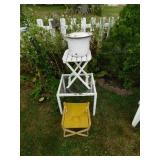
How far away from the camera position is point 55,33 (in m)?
3.93

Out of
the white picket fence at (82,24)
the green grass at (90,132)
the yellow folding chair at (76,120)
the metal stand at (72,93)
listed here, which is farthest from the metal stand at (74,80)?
the white picket fence at (82,24)

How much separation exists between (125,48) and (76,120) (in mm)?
1462

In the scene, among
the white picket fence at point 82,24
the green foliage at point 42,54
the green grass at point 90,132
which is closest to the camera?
the green grass at point 90,132

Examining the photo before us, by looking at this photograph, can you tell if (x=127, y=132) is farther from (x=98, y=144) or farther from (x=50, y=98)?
(x=50, y=98)

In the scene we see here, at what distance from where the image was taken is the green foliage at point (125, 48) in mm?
3355

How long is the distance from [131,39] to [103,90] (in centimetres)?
101

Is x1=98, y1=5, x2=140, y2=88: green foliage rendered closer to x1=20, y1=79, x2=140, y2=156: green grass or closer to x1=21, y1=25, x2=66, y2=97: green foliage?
x1=20, y1=79, x2=140, y2=156: green grass

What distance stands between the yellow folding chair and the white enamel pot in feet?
2.67

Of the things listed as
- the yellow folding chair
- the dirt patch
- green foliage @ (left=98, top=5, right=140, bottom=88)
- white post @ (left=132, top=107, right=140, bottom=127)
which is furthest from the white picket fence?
white post @ (left=132, top=107, right=140, bottom=127)

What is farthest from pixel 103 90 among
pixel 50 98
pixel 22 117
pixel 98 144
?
pixel 22 117

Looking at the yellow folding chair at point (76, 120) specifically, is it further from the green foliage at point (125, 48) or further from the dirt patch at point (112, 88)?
the green foliage at point (125, 48)

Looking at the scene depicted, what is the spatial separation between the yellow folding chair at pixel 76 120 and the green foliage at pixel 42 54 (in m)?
0.75

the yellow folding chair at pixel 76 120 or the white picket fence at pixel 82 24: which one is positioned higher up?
the white picket fence at pixel 82 24

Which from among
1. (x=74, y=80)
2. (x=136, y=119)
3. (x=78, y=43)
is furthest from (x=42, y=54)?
(x=136, y=119)
